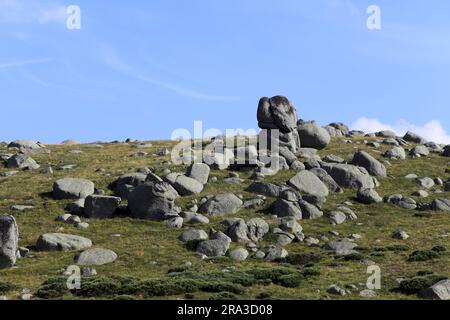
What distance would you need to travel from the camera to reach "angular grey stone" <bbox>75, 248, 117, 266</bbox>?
44625 millimetres

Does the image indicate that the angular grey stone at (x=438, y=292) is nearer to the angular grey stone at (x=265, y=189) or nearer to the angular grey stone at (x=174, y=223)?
the angular grey stone at (x=174, y=223)

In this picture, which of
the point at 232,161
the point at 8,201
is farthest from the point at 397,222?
the point at 8,201

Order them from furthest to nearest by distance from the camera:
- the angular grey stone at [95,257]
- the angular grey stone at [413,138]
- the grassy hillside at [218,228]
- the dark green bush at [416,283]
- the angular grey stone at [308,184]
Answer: the angular grey stone at [413,138]
the angular grey stone at [308,184]
the angular grey stone at [95,257]
the grassy hillside at [218,228]
the dark green bush at [416,283]

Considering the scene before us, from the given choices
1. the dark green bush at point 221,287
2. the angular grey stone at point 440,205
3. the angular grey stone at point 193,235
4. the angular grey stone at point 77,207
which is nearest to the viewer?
the dark green bush at point 221,287

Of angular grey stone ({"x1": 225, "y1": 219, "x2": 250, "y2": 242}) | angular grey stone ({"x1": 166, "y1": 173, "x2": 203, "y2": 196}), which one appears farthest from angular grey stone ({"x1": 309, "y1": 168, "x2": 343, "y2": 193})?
angular grey stone ({"x1": 225, "y1": 219, "x2": 250, "y2": 242})

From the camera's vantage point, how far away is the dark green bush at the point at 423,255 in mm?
44625

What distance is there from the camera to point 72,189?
205ft

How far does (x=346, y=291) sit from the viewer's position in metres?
35.6

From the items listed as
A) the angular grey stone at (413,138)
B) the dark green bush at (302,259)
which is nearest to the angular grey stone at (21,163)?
the dark green bush at (302,259)

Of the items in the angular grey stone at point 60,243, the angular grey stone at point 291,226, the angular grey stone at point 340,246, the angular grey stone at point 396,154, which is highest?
the angular grey stone at point 396,154

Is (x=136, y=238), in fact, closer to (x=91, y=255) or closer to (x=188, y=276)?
(x=91, y=255)

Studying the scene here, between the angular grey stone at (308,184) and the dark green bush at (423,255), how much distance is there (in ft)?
65.9

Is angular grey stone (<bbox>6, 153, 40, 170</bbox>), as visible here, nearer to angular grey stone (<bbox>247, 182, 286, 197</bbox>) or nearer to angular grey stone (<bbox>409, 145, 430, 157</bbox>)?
angular grey stone (<bbox>247, 182, 286, 197</bbox>)

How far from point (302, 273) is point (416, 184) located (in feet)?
121
